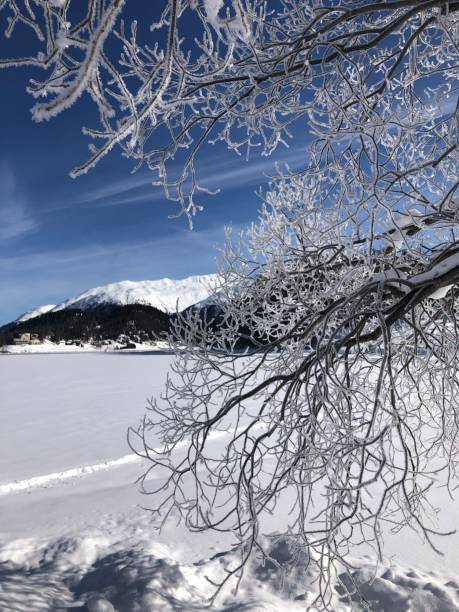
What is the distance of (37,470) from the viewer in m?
7.97

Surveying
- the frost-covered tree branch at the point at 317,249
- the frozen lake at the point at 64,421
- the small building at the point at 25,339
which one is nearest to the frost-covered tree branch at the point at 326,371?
the frost-covered tree branch at the point at 317,249

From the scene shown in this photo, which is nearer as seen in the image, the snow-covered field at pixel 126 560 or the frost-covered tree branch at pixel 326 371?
the frost-covered tree branch at pixel 326 371

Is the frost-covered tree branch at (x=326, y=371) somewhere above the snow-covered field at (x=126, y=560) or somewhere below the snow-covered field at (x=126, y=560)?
above

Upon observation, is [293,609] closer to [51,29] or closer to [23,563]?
[23,563]

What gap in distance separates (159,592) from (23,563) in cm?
152

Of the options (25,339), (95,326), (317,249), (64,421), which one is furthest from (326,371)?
(95,326)

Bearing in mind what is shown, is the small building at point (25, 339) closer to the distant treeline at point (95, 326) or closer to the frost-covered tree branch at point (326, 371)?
the distant treeline at point (95, 326)

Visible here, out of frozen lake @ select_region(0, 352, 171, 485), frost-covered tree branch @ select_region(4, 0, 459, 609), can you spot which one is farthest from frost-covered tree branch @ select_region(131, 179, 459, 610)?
frozen lake @ select_region(0, 352, 171, 485)

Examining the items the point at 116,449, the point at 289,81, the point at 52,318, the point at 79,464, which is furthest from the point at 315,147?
the point at 52,318

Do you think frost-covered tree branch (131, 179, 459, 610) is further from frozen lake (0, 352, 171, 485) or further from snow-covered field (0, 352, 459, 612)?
frozen lake (0, 352, 171, 485)

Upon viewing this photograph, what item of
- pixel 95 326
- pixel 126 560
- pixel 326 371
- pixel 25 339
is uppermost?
pixel 95 326

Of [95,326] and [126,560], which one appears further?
[95,326]

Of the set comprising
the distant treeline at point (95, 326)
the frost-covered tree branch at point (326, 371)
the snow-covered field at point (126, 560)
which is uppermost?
the distant treeline at point (95, 326)

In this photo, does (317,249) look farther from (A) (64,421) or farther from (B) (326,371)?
(A) (64,421)
